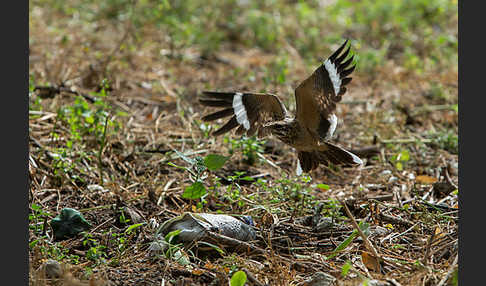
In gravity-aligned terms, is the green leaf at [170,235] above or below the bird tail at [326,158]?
below

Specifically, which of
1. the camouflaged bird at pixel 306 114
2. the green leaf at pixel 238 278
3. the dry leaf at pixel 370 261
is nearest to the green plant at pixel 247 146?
the camouflaged bird at pixel 306 114

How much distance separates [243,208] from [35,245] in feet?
4.39

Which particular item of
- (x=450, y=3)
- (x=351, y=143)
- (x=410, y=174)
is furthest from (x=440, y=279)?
(x=450, y=3)

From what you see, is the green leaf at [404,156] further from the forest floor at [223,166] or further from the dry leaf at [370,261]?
the dry leaf at [370,261]

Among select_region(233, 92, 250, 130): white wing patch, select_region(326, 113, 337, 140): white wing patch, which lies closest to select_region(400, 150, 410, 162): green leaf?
select_region(326, 113, 337, 140): white wing patch

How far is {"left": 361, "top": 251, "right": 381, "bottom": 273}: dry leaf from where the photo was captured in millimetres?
3057

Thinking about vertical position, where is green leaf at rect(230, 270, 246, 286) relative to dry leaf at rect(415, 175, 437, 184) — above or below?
above

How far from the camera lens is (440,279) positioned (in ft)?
9.38

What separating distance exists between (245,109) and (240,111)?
0.04m

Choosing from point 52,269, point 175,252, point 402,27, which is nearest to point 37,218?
point 52,269

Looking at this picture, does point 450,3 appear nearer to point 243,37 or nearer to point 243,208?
point 243,37

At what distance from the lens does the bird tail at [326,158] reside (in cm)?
383

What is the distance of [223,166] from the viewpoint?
15.3ft

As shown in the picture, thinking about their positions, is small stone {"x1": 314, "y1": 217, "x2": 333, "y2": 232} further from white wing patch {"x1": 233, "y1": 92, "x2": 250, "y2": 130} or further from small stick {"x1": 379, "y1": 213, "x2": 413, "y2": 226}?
white wing patch {"x1": 233, "y1": 92, "x2": 250, "y2": 130}
